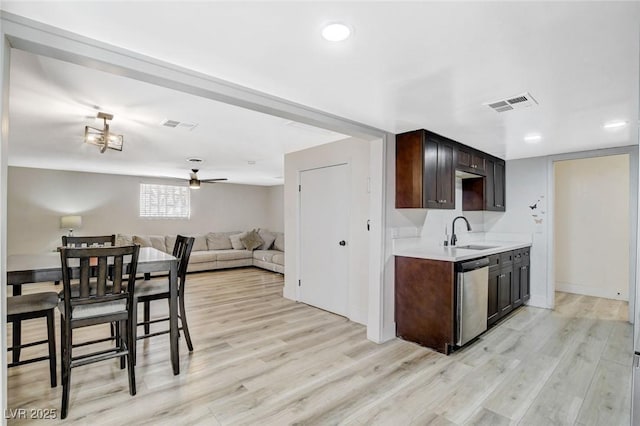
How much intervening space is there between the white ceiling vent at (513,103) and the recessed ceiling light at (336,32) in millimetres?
1538

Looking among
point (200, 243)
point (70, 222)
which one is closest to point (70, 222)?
point (70, 222)

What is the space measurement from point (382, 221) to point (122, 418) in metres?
2.61

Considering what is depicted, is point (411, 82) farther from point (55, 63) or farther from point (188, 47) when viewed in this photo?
point (55, 63)

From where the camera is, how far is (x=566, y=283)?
568 centimetres

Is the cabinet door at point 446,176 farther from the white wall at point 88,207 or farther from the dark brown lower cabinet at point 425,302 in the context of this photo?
the white wall at point 88,207

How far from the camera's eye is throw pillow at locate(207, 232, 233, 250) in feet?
27.2

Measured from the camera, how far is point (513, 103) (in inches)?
103

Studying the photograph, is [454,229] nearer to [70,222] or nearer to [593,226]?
[593,226]

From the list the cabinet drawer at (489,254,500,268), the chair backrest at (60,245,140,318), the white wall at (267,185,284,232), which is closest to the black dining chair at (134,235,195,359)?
the chair backrest at (60,245,140,318)

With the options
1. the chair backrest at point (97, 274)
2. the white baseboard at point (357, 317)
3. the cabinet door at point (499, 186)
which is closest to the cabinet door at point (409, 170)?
the white baseboard at point (357, 317)

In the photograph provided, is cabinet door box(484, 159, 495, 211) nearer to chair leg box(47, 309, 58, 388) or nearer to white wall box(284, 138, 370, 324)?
white wall box(284, 138, 370, 324)

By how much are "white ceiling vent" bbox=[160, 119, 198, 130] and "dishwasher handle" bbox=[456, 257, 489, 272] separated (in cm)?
301

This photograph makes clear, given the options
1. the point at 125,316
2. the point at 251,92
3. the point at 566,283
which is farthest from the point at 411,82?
the point at 566,283

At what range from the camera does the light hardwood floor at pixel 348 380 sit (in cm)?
219
